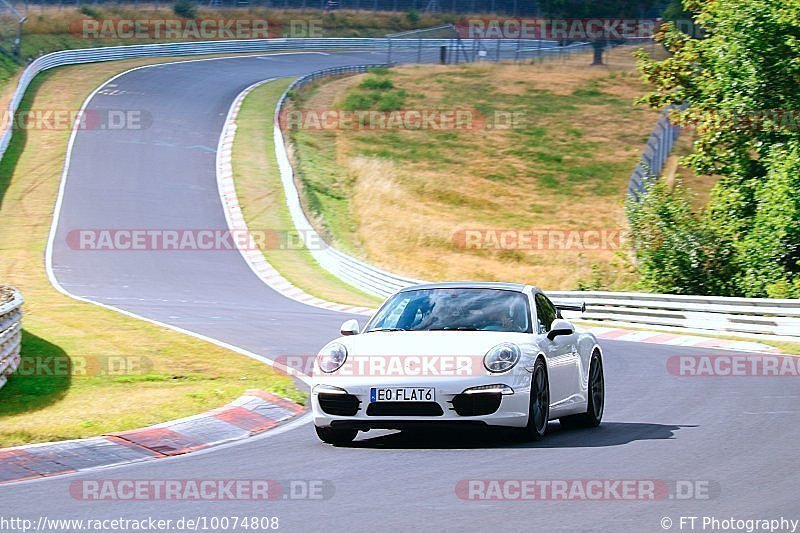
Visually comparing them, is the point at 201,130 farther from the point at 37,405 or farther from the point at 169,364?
the point at 37,405

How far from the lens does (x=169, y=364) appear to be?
55.6ft

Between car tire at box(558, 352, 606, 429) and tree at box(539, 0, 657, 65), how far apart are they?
2759 inches

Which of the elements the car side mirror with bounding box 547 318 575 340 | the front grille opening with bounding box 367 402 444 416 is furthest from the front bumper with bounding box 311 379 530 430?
the car side mirror with bounding box 547 318 575 340

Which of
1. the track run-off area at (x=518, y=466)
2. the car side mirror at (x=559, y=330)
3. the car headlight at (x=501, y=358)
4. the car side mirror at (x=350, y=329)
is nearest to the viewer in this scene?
the track run-off area at (x=518, y=466)

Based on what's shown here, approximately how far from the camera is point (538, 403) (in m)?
10.2

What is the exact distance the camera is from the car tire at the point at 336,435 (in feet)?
33.4

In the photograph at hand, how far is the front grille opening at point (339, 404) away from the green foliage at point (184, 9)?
7365cm

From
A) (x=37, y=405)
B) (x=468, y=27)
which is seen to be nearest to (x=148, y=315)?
(x=37, y=405)

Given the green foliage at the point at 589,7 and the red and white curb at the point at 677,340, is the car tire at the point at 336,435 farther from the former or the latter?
the green foliage at the point at 589,7

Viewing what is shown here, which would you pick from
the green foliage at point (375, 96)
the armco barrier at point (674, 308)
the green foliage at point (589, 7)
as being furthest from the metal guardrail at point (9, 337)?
the green foliage at point (589, 7)

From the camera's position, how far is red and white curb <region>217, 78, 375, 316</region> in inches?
1168

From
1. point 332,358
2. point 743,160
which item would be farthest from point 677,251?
point 332,358

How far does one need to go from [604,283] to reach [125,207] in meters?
14.4

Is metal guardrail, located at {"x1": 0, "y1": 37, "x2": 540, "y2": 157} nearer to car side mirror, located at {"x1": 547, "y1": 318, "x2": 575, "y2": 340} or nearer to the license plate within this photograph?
car side mirror, located at {"x1": 547, "y1": 318, "x2": 575, "y2": 340}
